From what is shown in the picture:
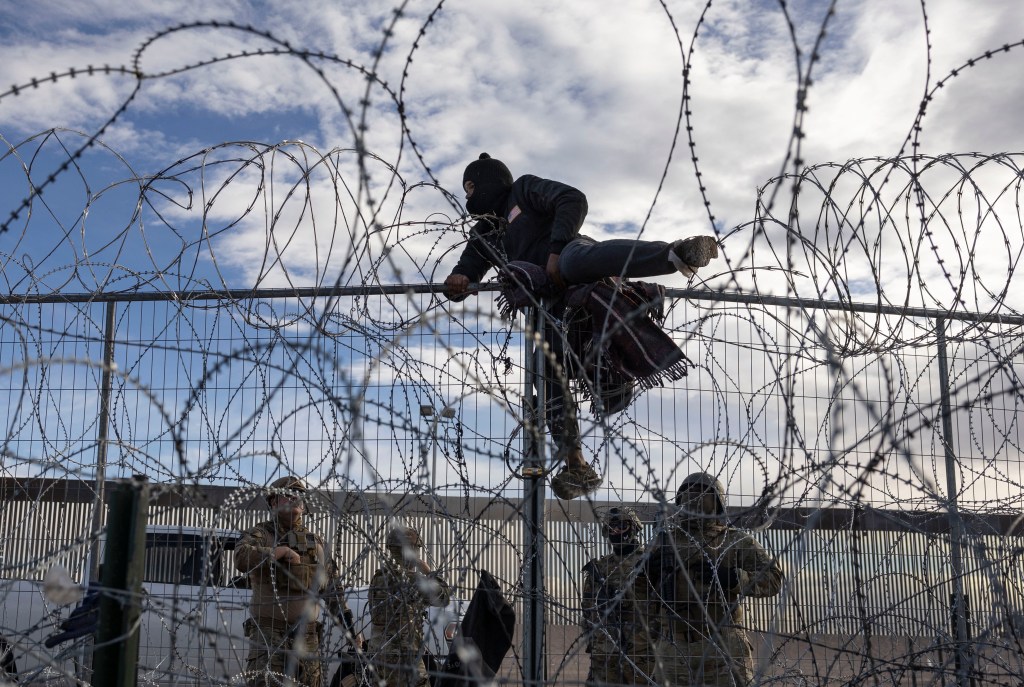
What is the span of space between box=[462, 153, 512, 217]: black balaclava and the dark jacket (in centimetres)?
9

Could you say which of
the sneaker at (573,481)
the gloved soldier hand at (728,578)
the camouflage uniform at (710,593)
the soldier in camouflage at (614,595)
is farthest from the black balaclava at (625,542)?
the gloved soldier hand at (728,578)

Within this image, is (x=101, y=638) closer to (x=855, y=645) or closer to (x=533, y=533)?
(x=533, y=533)

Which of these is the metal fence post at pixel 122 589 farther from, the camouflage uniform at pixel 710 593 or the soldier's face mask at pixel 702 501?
the camouflage uniform at pixel 710 593

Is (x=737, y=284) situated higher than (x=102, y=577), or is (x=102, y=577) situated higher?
(x=737, y=284)

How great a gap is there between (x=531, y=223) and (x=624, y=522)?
1518 millimetres

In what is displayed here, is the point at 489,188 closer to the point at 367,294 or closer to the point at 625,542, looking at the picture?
the point at 367,294

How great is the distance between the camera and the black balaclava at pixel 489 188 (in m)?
5.20

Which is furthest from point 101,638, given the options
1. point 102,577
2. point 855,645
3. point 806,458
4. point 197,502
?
point 855,645

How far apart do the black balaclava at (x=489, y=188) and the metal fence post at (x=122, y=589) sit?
3.29 m

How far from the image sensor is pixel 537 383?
4.53 meters

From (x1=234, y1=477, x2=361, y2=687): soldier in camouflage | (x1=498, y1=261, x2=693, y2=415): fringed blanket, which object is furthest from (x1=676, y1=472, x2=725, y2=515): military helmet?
(x1=234, y1=477, x2=361, y2=687): soldier in camouflage

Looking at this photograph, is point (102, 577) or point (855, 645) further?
point (855, 645)

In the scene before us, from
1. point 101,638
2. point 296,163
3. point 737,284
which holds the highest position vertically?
point 296,163

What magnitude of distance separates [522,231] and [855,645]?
2505mm
